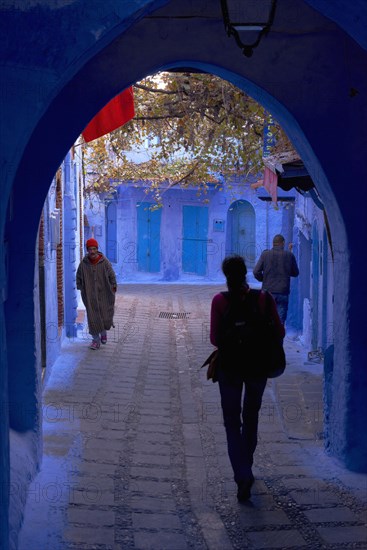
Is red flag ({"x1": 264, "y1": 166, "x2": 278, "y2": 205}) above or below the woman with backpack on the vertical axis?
above

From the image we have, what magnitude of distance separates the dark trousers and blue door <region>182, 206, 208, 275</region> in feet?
64.1

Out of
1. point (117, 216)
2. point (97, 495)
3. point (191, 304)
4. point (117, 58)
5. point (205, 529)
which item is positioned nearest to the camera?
point (205, 529)

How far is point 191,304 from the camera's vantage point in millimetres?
18031

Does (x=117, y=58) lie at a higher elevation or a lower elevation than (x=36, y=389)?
higher

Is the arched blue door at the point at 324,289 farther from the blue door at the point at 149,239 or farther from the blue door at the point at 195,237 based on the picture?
the blue door at the point at 149,239

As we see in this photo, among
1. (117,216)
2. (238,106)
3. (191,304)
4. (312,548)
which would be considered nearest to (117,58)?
(312,548)

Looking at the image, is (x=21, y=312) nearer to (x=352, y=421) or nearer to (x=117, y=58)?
(x=117, y=58)

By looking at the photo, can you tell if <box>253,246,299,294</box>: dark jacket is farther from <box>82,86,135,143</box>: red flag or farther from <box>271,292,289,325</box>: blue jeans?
<box>82,86,135,143</box>: red flag

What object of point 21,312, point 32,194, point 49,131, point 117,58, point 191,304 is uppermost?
point 117,58

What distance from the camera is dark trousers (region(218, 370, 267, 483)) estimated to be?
16.1 ft

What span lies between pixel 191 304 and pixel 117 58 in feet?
40.9

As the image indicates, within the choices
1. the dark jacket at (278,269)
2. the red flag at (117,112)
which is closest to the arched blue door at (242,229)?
the dark jacket at (278,269)

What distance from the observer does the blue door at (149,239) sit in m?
24.6

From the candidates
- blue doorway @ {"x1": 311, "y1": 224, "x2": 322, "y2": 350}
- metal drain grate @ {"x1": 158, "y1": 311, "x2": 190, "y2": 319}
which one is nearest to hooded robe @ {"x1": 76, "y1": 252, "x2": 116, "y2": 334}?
blue doorway @ {"x1": 311, "y1": 224, "x2": 322, "y2": 350}
